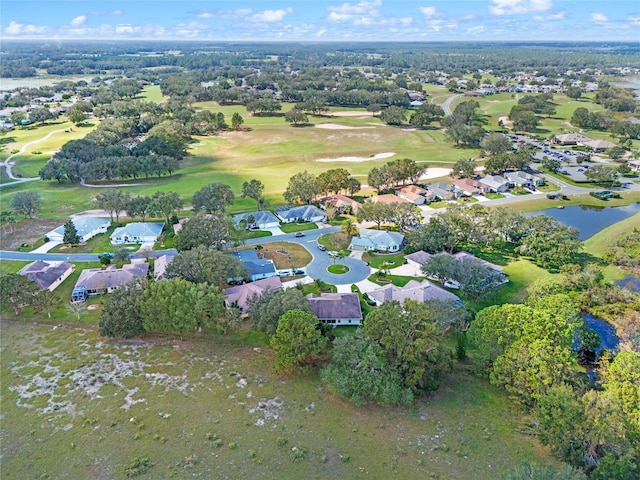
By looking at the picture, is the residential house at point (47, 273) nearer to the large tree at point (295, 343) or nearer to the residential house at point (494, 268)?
the large tree at point (295, 343)

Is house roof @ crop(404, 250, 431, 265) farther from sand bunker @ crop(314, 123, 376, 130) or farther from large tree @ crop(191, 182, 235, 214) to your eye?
sand bunker @ crop(314, 123, 376, 130)

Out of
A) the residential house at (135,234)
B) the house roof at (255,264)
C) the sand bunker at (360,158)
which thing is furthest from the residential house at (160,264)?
the sand bunker at (360,158)

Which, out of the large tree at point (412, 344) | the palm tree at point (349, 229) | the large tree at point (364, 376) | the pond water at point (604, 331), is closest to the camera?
the large tree at point (364, 376)

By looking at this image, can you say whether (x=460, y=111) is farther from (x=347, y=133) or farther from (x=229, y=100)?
(x=229, y=100)

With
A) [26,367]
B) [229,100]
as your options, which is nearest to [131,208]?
[26,367]

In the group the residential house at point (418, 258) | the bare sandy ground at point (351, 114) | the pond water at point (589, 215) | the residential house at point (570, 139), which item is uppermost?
the bare sandy ground at point (351, 114)
